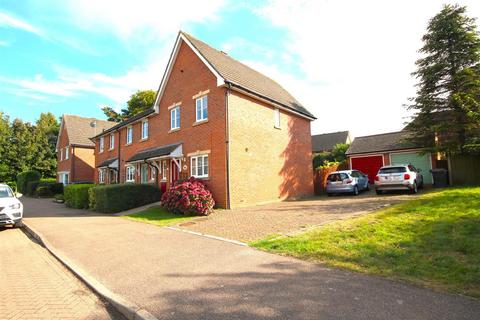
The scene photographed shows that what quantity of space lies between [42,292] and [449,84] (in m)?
20.5

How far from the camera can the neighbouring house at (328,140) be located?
45.3 metres

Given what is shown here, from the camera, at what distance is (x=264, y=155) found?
56.0ft

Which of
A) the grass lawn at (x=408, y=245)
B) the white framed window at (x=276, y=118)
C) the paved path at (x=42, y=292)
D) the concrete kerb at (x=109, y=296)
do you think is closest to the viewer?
the concrete kerb at (x=109, y=296)

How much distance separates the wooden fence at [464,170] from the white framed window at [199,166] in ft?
46.5

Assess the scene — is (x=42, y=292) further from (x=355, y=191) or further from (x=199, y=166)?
(x=355, y=191)

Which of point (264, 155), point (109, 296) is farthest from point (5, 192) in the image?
point (264, 155)

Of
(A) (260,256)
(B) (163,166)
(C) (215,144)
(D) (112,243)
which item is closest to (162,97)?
(B) (163,166)

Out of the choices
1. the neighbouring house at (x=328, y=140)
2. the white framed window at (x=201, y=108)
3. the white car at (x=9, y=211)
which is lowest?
the white car at (x=9, y=211)

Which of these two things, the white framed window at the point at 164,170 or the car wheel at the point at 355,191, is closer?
the car wheel at the point at 355,191

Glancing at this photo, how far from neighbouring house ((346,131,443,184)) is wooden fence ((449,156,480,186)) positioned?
→ 402 centimetres

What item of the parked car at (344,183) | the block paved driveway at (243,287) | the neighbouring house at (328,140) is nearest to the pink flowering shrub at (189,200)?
the block paved driveway at (243,287)

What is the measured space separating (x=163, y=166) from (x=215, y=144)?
5337 millimetres

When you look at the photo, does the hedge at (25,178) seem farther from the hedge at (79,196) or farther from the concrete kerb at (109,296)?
the concrete kerb at (109,296)

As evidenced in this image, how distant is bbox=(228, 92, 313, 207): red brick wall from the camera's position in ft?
49.9
